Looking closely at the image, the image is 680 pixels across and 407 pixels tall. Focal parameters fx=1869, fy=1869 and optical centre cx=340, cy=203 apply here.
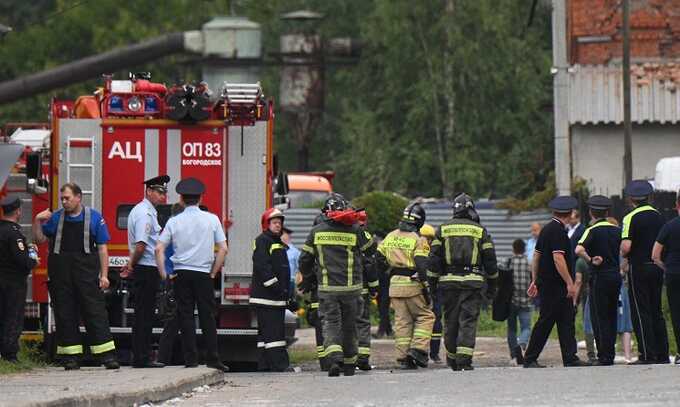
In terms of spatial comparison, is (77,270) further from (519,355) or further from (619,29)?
(619,29)

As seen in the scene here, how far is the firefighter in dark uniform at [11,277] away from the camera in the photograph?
18.4m

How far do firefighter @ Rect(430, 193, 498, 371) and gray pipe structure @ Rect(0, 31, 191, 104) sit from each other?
3257 centimetres

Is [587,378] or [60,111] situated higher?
[60,111]

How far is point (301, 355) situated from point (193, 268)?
6272 millimetres

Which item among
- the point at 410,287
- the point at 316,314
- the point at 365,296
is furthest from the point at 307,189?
the point at 365,296

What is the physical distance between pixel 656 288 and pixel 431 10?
3450 centimetres

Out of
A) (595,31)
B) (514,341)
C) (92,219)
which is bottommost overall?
(514,341)

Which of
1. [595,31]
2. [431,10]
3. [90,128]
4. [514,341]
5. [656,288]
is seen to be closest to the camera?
[656,288]

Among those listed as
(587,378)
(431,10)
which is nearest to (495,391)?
(587,378)

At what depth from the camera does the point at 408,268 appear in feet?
66.4

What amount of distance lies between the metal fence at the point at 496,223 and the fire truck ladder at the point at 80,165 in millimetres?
14519

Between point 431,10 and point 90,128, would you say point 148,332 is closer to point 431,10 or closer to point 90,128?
point 90,128

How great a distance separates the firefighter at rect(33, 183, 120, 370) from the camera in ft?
58.4

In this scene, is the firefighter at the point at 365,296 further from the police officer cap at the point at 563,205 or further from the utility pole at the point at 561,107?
the utility pole at the point at 561,107
